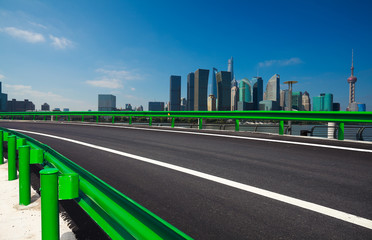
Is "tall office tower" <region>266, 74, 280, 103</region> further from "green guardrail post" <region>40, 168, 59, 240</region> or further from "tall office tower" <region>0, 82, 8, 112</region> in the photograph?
"tall office tower" <region>0, 82, 8, 112</region>

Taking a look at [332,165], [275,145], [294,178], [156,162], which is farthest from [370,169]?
[156,162]

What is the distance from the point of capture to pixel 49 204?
154 centimetres

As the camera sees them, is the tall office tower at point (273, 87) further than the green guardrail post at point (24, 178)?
Yes

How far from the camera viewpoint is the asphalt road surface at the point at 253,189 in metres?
1.96

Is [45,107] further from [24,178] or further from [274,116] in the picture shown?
[24,178]

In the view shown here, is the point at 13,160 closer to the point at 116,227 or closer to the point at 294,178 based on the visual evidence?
the point at 116,227

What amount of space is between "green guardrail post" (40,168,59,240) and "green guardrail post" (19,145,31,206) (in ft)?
4.93

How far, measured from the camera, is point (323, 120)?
6574 mm

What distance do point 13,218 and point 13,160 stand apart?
5.32ft

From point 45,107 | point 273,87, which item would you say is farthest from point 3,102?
point 273,87

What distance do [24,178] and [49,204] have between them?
5.11ft

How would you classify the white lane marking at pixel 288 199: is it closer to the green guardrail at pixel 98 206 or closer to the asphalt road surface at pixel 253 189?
the asphalt road surface at pixel 253 189

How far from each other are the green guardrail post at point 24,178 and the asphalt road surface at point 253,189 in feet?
3.33

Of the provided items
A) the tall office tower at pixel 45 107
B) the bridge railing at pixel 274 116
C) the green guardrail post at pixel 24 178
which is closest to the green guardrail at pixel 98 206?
the green guardrail post at pixel 24 178
